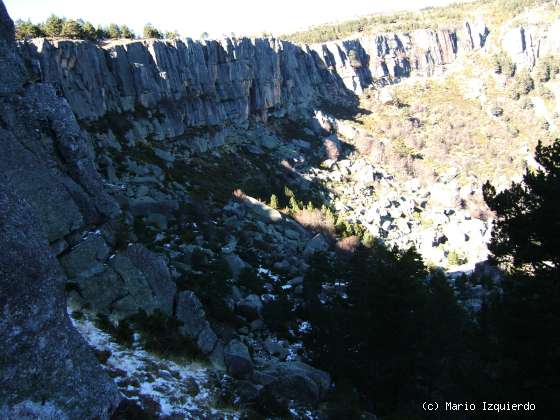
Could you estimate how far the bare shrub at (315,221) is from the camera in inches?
1703

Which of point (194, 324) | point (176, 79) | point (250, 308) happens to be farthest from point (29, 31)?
point (194, 324)

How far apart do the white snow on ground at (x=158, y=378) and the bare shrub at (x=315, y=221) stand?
31.2 m

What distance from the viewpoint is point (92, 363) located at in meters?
8.26

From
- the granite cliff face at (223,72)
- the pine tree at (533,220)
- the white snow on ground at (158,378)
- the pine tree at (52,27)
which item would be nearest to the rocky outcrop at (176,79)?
the granite cliff face at (223,72)

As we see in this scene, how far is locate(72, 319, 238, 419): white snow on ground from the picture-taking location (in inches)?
400

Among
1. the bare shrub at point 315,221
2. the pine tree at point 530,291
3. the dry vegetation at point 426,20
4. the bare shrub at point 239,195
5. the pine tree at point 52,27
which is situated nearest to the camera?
the pine tree at point 530,291

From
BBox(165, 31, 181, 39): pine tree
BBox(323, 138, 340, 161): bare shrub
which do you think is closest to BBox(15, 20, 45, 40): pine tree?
BBox(165, 31, 181, 39): pine tree

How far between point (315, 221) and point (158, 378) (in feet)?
111

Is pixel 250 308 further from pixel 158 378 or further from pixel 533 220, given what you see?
pixel 533 220

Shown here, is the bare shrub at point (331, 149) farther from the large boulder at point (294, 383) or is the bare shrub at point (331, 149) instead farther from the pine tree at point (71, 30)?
the large boulder at point (294, 383)

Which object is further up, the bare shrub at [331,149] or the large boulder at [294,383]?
the bare shrub at [331,149]

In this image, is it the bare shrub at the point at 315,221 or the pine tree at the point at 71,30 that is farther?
the pine tree at the point at 71,30

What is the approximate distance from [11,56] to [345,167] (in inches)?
2220

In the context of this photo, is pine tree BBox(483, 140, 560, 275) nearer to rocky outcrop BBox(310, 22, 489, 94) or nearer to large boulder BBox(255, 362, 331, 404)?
large boulder BBox(255, 362, 331, 404)
